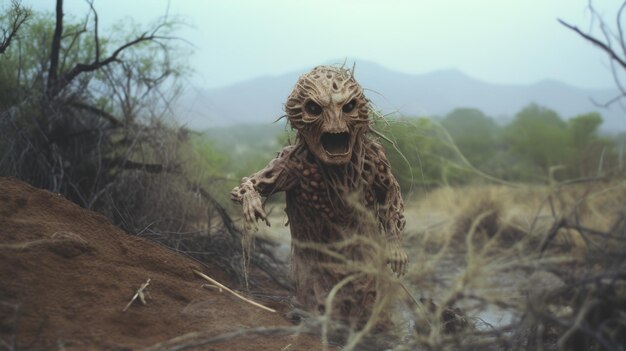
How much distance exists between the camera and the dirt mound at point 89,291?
8.09 ft

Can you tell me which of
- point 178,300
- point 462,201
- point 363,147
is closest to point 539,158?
point 462,201

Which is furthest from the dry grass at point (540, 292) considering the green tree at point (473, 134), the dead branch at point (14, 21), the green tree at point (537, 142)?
the green tree at point (473, 134)

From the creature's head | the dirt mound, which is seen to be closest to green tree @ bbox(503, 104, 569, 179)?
the creature's head

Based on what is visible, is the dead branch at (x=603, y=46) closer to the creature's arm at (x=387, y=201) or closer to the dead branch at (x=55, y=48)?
the creature's arm at (x=387, y=201)

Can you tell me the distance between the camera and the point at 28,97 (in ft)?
18.7

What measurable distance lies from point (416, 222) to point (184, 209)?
4.87 metres

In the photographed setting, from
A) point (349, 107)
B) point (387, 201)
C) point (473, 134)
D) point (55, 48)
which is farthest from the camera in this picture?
point (473, 134)

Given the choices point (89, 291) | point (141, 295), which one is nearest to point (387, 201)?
point (141, 295)

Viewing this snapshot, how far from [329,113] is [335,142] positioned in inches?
8.0

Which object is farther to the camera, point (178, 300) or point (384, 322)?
point (384, 322)

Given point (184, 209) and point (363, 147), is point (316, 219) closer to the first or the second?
point (363, 147)

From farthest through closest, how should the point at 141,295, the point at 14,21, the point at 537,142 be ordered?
the point at 537,142
the point at 14,21
the point at 141,295

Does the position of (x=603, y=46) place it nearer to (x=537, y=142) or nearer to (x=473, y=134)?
(x=537, y=142)

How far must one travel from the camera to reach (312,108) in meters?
3.59
